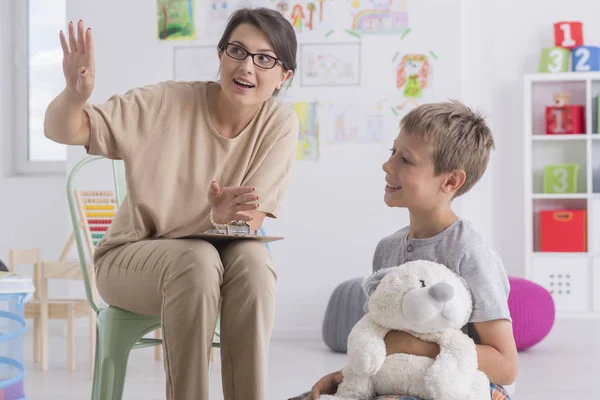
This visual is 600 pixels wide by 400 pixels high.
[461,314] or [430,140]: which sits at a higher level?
[430,140]

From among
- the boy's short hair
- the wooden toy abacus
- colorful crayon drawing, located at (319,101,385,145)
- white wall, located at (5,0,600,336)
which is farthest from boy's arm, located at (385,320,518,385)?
colorful crayon drawing, located at (319,101,385,145)

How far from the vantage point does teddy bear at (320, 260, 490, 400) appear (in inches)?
48.9

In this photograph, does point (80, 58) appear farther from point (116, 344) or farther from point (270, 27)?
point (116, 344)

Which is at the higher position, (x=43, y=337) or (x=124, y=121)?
(x=124, y=121)

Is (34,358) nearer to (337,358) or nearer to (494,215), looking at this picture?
(337,358)

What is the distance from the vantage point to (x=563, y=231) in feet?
16.8

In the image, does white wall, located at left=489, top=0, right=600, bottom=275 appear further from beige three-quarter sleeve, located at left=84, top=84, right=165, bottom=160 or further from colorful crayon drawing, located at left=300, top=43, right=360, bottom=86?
beige three-quarter sleeve, located at left=84, top=84, right=165, bottom=160

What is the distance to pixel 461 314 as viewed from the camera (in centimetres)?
127

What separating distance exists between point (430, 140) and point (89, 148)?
772 millimetres

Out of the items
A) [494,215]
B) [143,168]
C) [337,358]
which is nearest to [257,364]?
[143,168]

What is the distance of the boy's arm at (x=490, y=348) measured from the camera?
129cm

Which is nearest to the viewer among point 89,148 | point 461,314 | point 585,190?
point 461,314

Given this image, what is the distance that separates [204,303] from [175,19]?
10.6ft

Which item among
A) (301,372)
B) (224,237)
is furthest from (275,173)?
(301,372)
